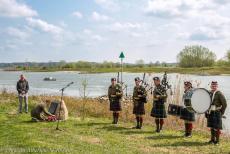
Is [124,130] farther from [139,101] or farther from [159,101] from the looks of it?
[159,101]

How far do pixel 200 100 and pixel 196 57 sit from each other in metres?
84.3

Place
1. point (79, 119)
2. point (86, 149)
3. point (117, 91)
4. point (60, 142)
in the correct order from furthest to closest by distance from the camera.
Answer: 1. point (79, 119)
2. point (117, 91)
3. point (60, 142)
4. point (86, 149)

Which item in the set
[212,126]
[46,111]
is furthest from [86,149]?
[46,111]

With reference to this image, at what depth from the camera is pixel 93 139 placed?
12.7m

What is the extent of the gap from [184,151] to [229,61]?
8292cm

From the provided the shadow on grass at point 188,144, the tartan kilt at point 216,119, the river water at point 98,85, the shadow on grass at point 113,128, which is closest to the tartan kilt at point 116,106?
the shadow on grass at point 113,128

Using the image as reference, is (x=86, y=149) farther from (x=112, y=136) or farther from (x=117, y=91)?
(x=117, y=91)

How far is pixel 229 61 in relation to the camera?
301ft

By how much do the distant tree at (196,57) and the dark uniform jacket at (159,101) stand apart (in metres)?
79.8

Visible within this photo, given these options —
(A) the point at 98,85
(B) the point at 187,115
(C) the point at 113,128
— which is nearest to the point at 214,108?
(B) the point at 187,115

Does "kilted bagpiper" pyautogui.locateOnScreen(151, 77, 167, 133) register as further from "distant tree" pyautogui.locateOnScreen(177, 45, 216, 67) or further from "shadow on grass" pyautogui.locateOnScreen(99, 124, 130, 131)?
"distant tree" pyautogui.locateOnScreen(177, 45, 216, 67)

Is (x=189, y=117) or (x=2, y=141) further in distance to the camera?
(x=189, y=117)

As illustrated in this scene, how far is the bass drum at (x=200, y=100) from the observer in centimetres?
1212

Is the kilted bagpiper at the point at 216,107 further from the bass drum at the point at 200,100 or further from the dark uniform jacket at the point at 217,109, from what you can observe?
the bass drum at the point at 200,100
